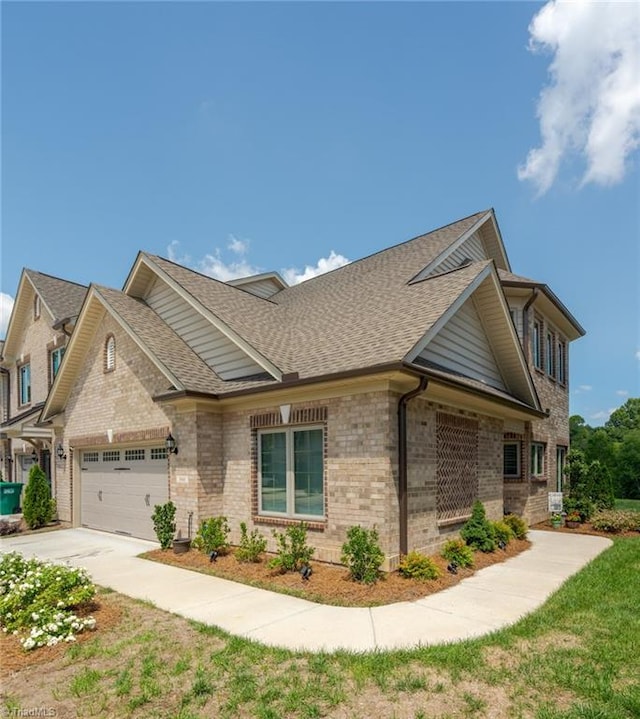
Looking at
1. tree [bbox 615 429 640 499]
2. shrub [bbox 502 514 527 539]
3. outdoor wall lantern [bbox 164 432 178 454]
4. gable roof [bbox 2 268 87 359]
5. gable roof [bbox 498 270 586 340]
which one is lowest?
tree [bbox 615 429 640 499]

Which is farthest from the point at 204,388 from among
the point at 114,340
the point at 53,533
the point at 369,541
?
the point at 53,533

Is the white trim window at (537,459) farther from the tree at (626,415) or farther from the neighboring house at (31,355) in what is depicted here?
the tree at (626,415)

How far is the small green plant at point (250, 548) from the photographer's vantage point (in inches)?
349

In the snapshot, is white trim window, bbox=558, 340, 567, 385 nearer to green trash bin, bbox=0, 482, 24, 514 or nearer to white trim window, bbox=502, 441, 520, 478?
white trim window, bbox=502, 441, 520, 478

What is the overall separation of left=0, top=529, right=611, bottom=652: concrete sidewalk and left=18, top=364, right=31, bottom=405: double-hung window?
44.0 feet

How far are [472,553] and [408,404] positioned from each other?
3049 mm

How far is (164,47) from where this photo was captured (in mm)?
10945

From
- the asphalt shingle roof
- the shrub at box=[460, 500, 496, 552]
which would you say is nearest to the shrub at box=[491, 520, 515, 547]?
the shrub at box=[460, 500, 496, 552]

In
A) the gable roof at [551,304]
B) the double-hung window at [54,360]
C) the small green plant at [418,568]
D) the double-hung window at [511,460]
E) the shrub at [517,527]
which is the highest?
the gable roof at [551,304]

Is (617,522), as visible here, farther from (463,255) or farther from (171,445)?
(171,445)

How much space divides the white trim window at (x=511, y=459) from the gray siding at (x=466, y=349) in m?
2.69

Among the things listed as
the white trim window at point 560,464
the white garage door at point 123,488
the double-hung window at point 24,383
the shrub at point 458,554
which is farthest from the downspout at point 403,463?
the double-hung window at point 24,383

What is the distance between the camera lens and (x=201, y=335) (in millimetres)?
11625

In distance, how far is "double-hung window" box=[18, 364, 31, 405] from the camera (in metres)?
21.1
